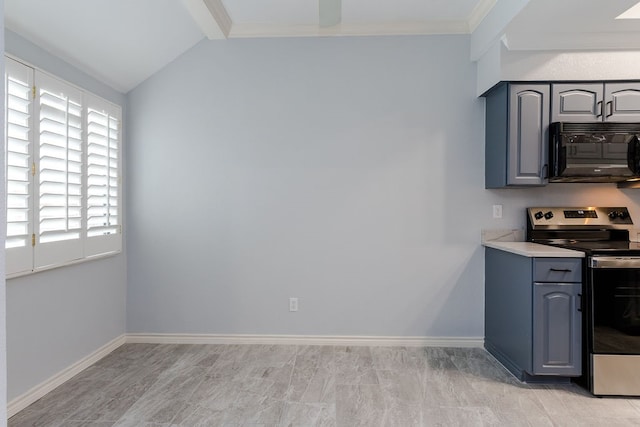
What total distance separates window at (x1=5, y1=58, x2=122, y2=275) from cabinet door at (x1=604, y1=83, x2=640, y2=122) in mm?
3860

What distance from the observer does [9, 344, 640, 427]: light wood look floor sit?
2.37m

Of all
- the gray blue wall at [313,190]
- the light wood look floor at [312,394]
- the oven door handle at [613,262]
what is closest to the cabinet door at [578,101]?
the gray blue wall at [313,190]

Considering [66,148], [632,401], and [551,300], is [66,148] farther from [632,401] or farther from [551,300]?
[632,401]

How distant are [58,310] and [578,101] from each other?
4.01 metres

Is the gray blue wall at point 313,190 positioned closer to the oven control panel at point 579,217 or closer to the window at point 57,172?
the oven control panel at point 579,217

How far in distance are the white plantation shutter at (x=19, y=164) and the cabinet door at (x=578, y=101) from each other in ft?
11.7

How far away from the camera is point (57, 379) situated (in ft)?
9.12

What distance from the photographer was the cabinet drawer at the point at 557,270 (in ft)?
8.95

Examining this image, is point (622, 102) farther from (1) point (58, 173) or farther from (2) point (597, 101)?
(1) point (58, 173)

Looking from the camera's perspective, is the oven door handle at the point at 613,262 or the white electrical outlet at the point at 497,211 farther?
the white electrical outlet at the point at 497,211

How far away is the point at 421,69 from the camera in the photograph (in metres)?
3.58

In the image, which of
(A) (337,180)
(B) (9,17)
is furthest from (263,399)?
(B) (9,17)

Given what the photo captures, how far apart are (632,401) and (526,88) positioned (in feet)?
7.32

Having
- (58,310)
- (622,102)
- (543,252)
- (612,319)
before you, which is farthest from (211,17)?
(612,319)
